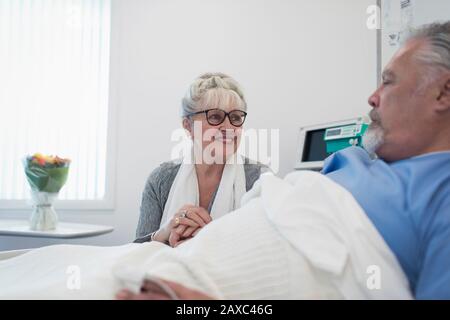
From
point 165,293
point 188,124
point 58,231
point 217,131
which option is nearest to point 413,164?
point 165,293

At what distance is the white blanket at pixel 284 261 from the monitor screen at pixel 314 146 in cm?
129

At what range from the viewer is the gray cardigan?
1394 millimetres

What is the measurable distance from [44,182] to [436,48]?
1.77 m

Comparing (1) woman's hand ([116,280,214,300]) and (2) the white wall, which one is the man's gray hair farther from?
(2) the white wall

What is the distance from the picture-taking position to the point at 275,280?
604mm

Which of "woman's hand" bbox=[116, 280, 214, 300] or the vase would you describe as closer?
"woman's hand" bbox=[116, 280, 214, 300]

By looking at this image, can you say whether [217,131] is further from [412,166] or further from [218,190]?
[412,166]

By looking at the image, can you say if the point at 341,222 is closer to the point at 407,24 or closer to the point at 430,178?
the point at 430,178

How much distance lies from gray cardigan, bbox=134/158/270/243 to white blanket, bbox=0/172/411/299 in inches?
26.8

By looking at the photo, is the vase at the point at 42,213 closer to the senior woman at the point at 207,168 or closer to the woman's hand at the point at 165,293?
the senior woman at the point at 207,168

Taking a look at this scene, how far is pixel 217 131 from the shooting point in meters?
1.42

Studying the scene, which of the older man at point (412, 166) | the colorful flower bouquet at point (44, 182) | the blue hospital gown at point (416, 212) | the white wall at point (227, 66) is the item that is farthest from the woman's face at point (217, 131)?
the white wall at point (227, 66)

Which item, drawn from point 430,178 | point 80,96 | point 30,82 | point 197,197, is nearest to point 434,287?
point 430,178

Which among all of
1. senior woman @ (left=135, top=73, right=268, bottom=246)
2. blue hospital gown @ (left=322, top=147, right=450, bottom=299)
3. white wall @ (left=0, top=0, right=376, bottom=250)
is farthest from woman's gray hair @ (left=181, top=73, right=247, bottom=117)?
white wall @ (left=0, top=0, right=376, bottom=250)
